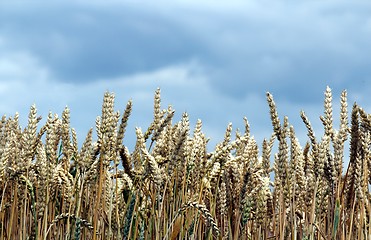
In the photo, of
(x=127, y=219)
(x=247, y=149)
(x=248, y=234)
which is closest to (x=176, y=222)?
(x=127, y=219)

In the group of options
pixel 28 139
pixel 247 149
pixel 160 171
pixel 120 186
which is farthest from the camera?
pixel 120 186

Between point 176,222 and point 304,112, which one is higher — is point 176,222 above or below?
below

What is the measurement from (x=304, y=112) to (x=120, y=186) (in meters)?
0.95

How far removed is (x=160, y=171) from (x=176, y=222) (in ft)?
0.84

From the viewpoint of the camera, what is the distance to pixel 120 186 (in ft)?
9.64

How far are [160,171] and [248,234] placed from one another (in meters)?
0.87

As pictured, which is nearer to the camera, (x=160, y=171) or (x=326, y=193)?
(x=160, y=171)

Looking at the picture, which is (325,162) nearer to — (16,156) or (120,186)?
(120,186)

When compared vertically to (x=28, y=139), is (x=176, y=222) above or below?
below

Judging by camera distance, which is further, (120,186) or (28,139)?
(120,186)

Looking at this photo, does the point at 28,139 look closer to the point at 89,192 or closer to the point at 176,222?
the point at 89,192

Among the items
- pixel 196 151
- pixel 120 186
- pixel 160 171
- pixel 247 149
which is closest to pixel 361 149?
pixel 247 149

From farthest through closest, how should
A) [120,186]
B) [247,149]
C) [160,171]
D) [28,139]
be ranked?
[120,186]
[247,149]
[28,139]
[160,171]

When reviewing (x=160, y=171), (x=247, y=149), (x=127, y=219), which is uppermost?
(x=247, y=149)
